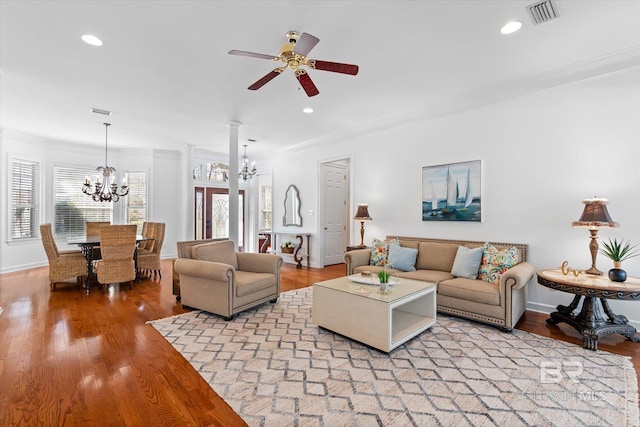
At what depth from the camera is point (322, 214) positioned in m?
6.51

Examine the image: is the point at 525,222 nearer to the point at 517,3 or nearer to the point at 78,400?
the point at 517,3

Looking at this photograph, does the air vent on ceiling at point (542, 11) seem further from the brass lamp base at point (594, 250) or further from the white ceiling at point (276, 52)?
the brass lamp base at point (594, 250)

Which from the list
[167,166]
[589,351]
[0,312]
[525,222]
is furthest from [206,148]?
[589,351]

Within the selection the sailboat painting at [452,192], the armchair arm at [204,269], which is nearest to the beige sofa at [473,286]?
the sailboat painting at [452,192]

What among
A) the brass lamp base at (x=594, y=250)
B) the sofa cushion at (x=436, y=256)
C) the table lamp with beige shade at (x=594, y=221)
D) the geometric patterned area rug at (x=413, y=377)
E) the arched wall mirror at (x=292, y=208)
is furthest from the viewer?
the arched wall mirror at (x=292, y=208)

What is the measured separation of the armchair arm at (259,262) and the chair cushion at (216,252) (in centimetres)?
10

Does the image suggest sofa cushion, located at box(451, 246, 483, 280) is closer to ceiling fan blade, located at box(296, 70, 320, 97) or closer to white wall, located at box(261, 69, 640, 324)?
white wall, located at box(261, 69, 640, 324)

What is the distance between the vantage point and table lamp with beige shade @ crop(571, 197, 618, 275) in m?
2.88

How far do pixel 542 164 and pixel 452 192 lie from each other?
112 centimetres

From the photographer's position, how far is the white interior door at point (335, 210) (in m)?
6.66

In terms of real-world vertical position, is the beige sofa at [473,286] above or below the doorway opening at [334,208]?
below

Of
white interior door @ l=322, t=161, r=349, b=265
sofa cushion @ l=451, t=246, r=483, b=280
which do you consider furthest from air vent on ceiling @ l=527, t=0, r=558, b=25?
white interior door @ l=322, t=161, r=349, b=265

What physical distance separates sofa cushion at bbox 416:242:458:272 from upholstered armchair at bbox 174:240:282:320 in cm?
211

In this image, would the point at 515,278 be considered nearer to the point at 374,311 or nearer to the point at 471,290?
the point at 471,290
